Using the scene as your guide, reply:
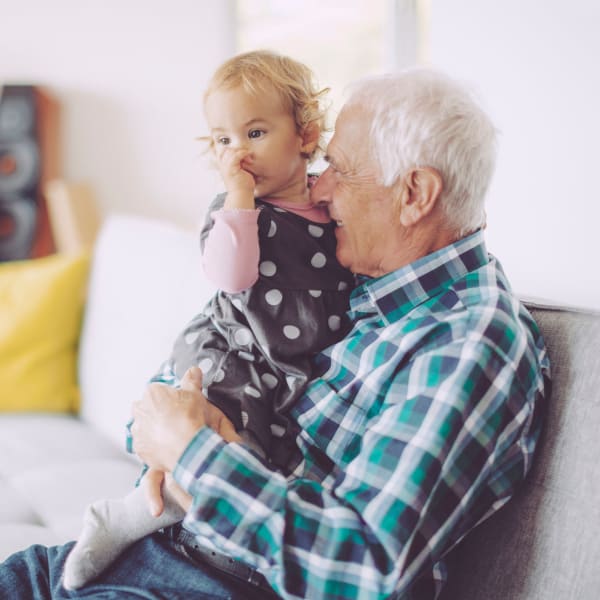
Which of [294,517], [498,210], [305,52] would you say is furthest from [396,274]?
[305,52]

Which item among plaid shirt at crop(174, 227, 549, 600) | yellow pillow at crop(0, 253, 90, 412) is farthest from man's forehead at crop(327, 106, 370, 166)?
yellow pillow at crop(0, 253, 90, 412)

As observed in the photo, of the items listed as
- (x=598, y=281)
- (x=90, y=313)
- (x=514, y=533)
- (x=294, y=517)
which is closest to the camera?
(x=294, y=517)

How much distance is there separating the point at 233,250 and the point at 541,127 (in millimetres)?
1295

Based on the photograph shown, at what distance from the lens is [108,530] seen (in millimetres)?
1290

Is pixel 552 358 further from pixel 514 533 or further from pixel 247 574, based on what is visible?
pixel 247 574

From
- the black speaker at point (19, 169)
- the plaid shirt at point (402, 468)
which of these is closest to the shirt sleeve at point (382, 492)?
the plaid shirt at point (402, 468)

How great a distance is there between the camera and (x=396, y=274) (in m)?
1.26

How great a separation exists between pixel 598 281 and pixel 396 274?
3.50 ft

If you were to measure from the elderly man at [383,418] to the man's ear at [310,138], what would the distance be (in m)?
0.10

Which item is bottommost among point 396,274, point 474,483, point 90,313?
point 90,313

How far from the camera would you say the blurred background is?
2150 millimetres

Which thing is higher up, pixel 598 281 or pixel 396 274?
pixel 396 274

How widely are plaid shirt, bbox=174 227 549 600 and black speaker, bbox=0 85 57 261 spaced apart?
315 cm

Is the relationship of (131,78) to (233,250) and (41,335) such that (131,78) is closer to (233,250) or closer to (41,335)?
(41,335)
